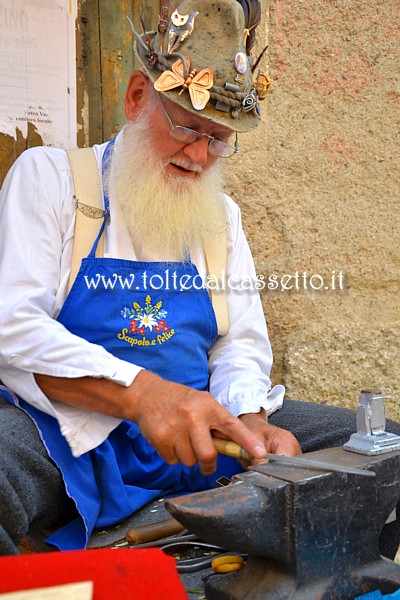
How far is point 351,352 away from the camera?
121 inches

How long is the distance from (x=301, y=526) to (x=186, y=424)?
39 cm

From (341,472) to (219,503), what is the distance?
278 mm

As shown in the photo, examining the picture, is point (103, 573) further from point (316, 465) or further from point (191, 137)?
point (191, 137)

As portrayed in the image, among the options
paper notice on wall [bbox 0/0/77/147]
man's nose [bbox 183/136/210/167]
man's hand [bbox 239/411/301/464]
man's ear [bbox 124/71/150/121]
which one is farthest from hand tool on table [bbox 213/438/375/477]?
paper notice on wall [bbox 0/0/77/147]

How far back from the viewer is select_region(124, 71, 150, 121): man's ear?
243 cm

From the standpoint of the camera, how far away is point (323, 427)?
7.47ft

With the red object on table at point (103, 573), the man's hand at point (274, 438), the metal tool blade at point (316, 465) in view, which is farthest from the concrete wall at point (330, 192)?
the red object on table at point (103, 573)

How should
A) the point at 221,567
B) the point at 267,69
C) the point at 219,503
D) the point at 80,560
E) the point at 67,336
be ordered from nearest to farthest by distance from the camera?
the point at 80,560 → the point at 219,503 → the point at 221,567 → the point at 67,336 → the point at 267,69

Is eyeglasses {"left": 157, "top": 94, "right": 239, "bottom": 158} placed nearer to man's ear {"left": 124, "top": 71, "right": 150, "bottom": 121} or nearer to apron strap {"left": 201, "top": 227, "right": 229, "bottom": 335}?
man's ear {"left": 124, "top": 71, "right": 150, "bottom": 121}

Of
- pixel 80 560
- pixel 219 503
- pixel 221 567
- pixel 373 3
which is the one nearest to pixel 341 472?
pixel 219 503

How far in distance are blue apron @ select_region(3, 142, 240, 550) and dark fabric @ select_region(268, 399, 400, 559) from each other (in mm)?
228

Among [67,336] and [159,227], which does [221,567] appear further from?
[159,227]

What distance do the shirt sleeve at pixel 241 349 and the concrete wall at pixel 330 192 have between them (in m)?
0.41

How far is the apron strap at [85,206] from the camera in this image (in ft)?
7.26
